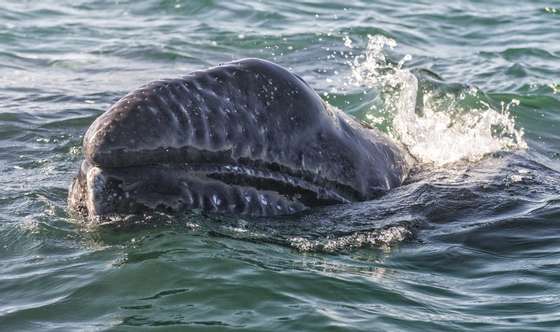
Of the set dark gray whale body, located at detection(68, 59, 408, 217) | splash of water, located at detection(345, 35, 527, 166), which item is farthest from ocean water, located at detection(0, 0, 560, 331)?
dark gray whale body, located at detection(68, 59, 408, 217)

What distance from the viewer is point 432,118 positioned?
34.9 feet

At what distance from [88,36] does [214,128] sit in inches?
403

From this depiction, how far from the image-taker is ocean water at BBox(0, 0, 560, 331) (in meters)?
5.38

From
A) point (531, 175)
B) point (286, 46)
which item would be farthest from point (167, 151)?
point (286, 46)

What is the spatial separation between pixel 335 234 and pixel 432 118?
4564 mm

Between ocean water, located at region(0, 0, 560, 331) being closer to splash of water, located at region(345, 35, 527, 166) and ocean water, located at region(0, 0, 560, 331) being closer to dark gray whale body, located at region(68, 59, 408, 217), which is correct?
splash of water, located at region(345, 35, 527, 166)

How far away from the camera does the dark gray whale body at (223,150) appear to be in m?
5.83

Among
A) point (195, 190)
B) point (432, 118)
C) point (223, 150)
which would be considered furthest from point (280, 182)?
point (432, 118)

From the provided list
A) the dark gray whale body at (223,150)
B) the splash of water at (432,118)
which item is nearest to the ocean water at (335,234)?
the splash of water at (432,118)

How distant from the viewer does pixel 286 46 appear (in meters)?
14.9

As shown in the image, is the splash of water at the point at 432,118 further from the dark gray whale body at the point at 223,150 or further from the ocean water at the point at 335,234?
the dark gray whale body at the point at 223,150

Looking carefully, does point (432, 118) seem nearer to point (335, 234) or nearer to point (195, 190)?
point (335, 234)

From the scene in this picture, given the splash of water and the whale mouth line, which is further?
the splash of water

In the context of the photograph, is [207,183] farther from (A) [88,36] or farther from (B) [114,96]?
(A) [88,36]
